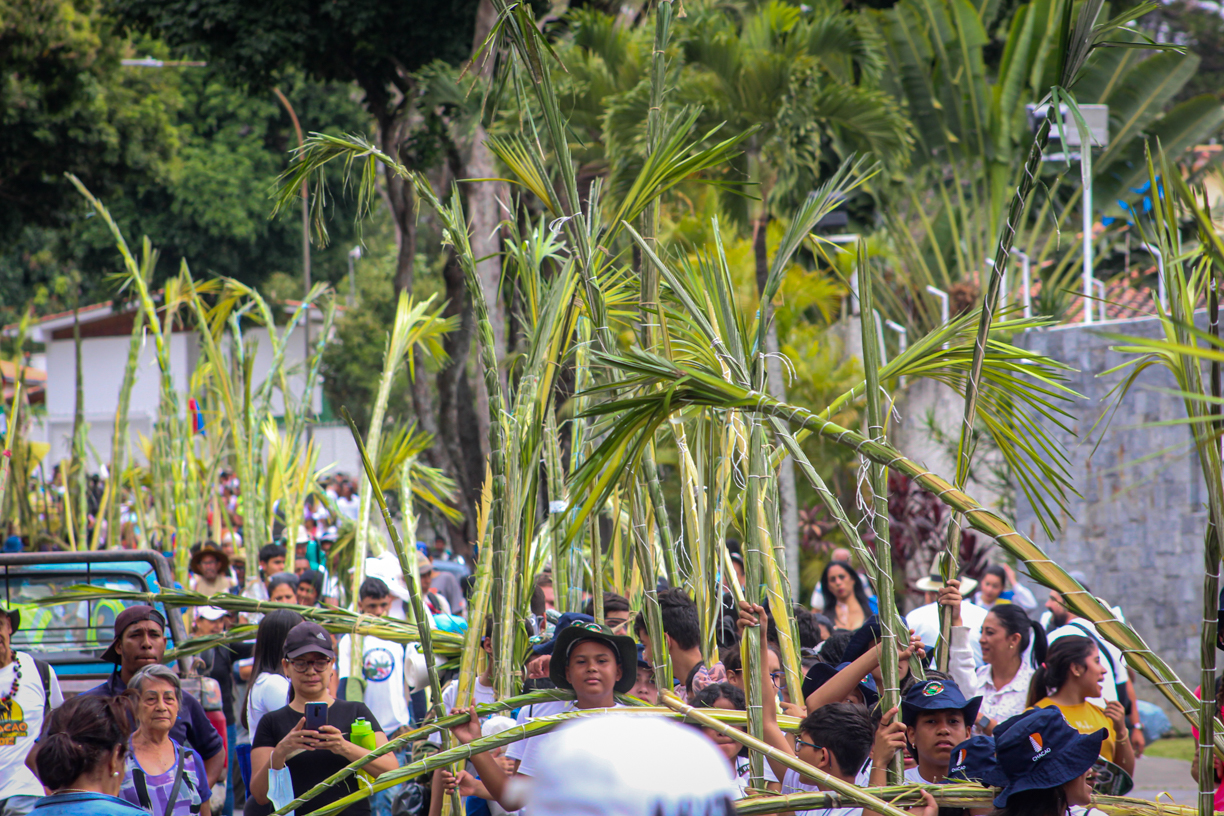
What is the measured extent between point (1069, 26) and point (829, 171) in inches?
525

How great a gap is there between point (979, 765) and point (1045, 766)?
0.85 feet

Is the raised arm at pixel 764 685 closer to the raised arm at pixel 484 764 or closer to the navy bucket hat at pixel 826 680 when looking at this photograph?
the navy bucket hat at pixel 826 680

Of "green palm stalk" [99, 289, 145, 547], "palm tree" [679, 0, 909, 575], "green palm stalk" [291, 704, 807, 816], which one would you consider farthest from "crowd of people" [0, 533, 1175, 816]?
"palm tree" [679, 0, 909, 575]

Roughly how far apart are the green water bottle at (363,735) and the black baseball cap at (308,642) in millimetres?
287

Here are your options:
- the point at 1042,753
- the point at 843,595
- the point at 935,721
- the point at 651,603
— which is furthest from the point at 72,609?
the point at 1042,753

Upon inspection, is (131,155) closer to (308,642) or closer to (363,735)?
(308,642)

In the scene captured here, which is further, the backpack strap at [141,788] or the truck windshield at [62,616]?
the truck windshield at [62,616]

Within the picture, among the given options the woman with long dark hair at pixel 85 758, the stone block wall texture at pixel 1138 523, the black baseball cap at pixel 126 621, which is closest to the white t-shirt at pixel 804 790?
the woman with long dark hair at pixel 85 758

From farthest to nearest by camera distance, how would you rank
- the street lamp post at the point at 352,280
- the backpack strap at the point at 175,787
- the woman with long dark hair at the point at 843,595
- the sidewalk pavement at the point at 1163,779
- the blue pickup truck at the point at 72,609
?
the street lamp post at the point at 352,280 → the sidewalk pavement at the point at 1163,779 → the woman with long dark hair at the point at 843,595 → the blue pickup truck at the point at 72,609 → the backpack strap at the point at 175,787

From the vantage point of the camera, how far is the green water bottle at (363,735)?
4.14m

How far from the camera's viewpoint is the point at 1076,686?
460cm

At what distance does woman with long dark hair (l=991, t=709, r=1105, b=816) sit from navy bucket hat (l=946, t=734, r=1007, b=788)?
0.04 m

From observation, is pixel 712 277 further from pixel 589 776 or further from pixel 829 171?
pixel 829 171

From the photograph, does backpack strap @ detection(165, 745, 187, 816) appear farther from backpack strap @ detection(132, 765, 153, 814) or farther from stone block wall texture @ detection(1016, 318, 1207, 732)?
stone block wall texture @ detection(1016, 318, 1207, 732)
